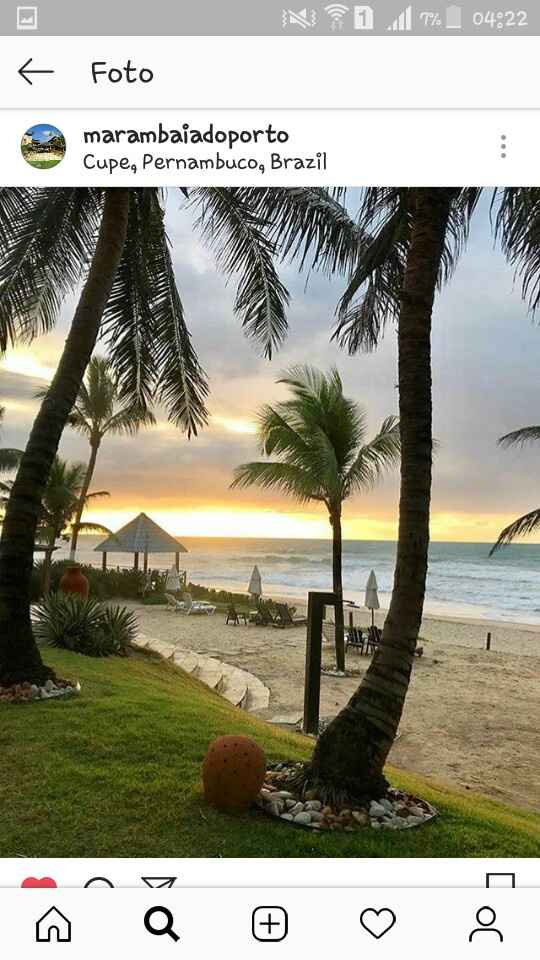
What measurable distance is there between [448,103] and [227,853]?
3.57 m

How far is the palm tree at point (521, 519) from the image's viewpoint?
1432 cm

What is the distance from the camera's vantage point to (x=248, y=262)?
9344 mm

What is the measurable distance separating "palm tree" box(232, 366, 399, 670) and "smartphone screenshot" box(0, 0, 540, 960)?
6.97 ft

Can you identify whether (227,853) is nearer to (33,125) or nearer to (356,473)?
(33,125)

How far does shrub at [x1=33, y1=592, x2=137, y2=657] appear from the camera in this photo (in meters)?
9.49

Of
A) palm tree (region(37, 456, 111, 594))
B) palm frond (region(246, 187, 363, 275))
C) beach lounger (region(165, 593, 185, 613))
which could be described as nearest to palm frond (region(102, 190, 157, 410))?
palm frond (region(246, 187, 363, 275))

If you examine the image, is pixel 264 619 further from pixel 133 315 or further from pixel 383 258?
pixel 383 258

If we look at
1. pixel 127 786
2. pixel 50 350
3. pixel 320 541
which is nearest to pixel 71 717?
pixel 127 786

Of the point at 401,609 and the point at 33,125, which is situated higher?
the point at 33,125

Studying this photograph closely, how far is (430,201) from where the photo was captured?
4336mm

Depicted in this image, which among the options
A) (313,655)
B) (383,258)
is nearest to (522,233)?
(383,258)
